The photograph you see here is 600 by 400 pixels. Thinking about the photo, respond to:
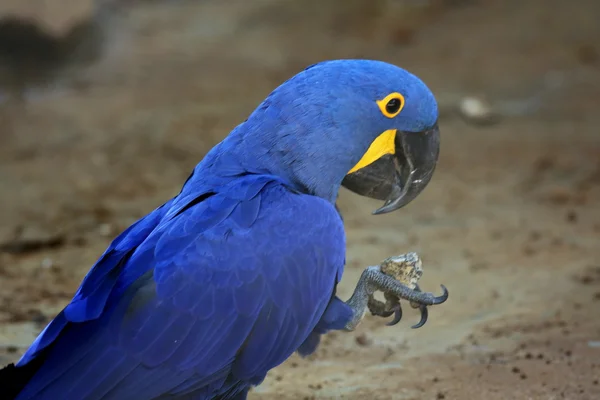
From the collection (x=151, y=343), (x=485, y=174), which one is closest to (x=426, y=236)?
(x=485, y=174)

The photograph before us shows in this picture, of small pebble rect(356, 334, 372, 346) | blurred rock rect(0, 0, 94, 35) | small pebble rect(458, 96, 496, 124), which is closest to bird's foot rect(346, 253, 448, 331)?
small pebble rect(356, 334, 372, 346)

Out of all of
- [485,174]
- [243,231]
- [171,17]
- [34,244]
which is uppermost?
[171,17]

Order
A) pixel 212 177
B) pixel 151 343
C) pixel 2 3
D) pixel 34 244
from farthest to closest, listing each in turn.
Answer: pixel 2 3 → pixel 34 244 → pixel 212 177 → pixel 151 343

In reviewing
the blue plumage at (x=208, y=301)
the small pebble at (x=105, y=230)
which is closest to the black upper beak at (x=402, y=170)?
the blue plumage at (x=208, y=301)

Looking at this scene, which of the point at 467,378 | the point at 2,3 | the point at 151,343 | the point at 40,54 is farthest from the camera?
the point at 40,54

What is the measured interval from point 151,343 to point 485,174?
11.5 feet

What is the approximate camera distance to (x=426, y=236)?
4.26 m

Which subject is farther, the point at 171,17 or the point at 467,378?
the point at 171,17

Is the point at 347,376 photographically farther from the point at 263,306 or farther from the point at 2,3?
the point at 2,3

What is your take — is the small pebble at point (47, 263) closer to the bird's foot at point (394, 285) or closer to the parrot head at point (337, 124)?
the parrot head at point (337, 124)

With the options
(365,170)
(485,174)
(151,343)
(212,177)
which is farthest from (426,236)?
(151,343)

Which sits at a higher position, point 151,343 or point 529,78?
point 151,343

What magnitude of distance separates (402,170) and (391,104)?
226 mm

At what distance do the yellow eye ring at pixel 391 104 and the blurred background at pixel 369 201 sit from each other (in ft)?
2.89
